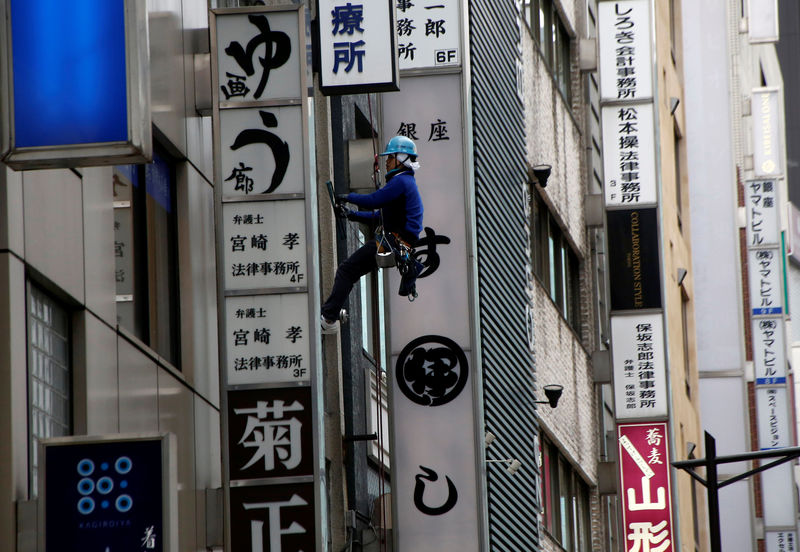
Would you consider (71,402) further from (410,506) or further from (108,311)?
(410,506)

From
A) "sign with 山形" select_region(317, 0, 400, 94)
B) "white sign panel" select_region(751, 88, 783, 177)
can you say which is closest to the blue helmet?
"sign with 山形" select_region(317, 0, 400, 94)

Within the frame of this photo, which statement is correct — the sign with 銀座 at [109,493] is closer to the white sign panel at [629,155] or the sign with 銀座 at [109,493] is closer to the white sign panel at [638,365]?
the white sign panel at [638,365]

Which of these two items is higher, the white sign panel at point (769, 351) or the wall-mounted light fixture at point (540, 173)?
the wall-mounted light fixture at point (540, 173)

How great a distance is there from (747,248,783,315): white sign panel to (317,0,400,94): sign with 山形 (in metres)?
33.1

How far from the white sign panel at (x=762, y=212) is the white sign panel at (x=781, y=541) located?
8.54 meters

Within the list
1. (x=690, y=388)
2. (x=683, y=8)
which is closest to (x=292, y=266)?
(x=690, y=388)

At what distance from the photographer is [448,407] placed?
Answer: 2002cm

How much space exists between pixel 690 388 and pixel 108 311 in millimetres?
37230

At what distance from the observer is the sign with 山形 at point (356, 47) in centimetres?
1809

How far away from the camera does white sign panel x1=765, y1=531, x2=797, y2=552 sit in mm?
49906

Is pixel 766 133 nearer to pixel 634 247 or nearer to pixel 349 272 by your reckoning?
pixel 634 247

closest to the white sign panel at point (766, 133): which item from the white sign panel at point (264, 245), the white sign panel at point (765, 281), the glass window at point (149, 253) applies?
the white sign panel at point (765, 281)

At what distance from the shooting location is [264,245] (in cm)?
1587

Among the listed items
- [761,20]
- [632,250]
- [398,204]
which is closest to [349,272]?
[398,204]
